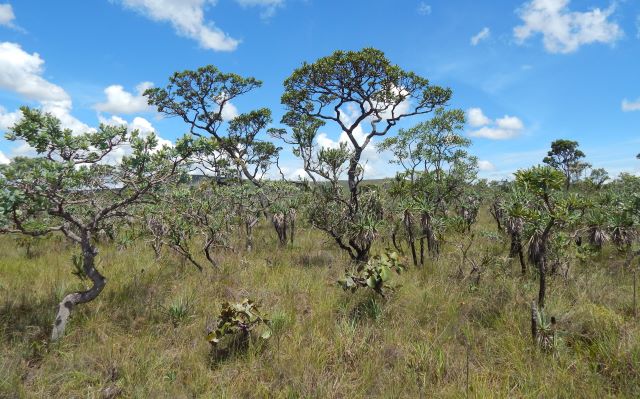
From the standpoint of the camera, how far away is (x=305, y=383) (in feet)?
15.5

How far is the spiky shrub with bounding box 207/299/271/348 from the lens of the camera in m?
5.61

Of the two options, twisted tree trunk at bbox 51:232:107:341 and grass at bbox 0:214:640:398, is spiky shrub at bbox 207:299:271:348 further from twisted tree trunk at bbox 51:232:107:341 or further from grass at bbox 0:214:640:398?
twisted tree trunk at bbox 51:232:107:341

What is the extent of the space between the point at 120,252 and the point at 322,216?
7.46m

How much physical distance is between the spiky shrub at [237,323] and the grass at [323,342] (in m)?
0.25

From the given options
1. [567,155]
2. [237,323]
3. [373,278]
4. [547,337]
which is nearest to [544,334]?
[547,337]

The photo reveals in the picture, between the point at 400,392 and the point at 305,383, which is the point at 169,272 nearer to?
the point at 305,383

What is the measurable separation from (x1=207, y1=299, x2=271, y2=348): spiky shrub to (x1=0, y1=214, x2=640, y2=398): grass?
25 cm

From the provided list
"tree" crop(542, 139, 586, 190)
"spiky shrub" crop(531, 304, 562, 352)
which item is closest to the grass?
"spiky shrub" crop(531, 304, 562, 352)

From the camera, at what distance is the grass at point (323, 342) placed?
15.3ft

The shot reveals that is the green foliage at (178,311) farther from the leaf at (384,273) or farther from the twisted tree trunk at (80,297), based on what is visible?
the leaf at (384,273)

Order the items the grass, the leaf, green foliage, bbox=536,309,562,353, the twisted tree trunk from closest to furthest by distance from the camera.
A: 1. the grass
2. green foliage, bbox=536,309,562,353
3. the twisted tree trunk
4. the leaf

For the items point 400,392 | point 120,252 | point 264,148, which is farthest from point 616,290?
point 264,148

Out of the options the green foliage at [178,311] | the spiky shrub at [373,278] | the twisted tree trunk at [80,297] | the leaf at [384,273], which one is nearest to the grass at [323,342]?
the green foliage at [178,311]

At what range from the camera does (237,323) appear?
5727 mm
